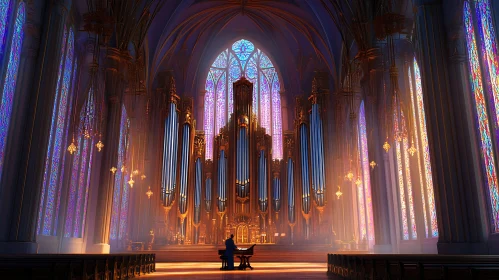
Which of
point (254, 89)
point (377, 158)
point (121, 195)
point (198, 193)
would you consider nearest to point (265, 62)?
point (254, 89)

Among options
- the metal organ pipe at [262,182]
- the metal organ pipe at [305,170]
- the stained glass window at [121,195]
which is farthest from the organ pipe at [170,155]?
the metal organ pipe at [305,170]

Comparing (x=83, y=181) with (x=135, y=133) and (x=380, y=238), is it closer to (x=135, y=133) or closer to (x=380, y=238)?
(x=135, y=133)

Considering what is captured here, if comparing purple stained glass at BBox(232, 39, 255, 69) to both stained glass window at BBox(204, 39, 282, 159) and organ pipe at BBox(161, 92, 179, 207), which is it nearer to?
stained glass window at BBox(204, 39, 282, 159)

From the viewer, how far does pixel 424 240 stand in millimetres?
14844

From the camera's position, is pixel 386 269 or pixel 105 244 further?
pixel 105 244

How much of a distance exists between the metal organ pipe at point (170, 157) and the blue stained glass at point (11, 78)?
41.0ft

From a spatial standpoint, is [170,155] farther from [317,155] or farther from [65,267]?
[65,267]

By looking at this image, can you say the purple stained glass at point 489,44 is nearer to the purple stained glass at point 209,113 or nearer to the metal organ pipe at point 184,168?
the metal organ pipe at point 184,168

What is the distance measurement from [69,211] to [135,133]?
7079 millimetres

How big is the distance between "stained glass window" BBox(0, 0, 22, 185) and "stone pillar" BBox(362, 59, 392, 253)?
12.2m

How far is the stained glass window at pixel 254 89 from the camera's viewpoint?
27156 mm

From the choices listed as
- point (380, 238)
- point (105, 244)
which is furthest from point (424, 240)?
point (105, 244)

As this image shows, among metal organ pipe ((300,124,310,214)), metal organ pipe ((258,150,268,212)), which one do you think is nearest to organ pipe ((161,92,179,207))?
metal organ pipe ((258,150,268,212))

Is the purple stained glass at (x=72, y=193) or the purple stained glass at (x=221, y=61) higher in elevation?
the purple stained glass at (x=221, y=61)
